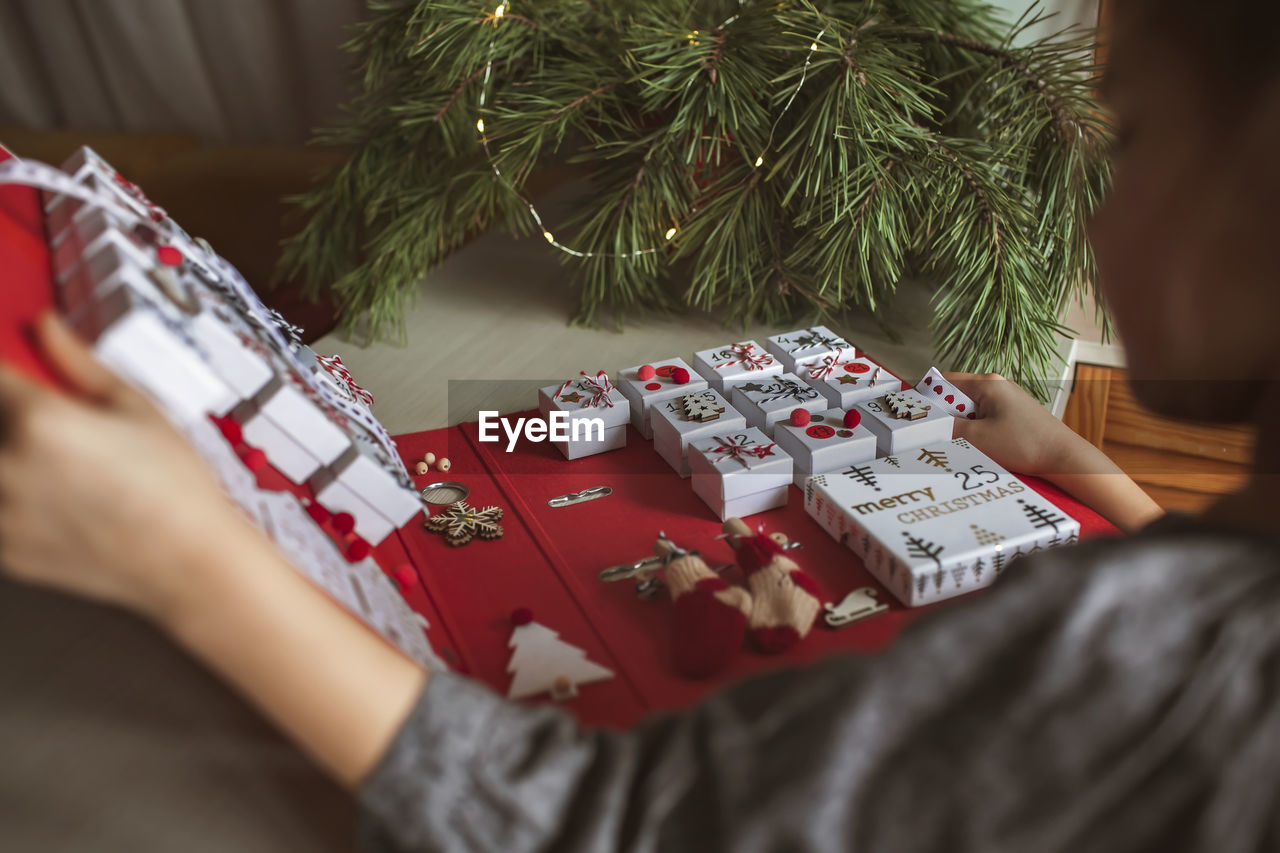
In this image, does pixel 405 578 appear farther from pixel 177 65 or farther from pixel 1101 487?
pixel 177 65

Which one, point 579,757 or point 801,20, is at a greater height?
point 801,20

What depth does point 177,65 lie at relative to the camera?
6.09 feet

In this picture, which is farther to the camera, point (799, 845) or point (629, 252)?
point (629, 252)

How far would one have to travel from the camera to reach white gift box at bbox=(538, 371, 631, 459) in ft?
2.79

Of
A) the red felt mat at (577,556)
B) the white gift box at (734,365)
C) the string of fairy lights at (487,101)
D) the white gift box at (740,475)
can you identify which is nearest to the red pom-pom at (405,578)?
the red felt mat at (577,556)

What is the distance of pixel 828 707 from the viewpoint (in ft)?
1.35

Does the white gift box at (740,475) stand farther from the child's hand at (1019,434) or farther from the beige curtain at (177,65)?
the beige curtain at (177,65)

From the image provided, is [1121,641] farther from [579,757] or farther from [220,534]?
[220,534]

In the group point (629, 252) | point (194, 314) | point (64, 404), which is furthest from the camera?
point (629, 252)

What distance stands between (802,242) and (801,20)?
0.73ft

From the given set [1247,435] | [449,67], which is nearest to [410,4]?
[449,67]

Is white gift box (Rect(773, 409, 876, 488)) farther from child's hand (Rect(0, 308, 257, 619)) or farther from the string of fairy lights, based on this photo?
child's hand (Rect(0, 308, 257, 619))

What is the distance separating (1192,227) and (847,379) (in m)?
0.44

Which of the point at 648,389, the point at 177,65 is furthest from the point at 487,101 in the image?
the point at 177,65
